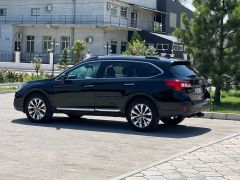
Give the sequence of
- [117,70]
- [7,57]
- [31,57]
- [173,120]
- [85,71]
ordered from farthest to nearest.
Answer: [31,57], [7,57], [173,120], [85,71], [117,70]

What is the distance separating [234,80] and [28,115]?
714cm

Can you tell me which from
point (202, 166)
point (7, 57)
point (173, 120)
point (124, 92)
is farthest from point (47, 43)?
point (202, 166)

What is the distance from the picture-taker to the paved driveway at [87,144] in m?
7.13

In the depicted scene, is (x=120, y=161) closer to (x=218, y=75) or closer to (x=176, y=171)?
(x=176, y=171)

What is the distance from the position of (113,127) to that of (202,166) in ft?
14.2

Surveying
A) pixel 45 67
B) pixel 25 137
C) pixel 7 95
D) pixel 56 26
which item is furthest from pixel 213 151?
pixel 56 26

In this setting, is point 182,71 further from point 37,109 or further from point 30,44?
point 30,44

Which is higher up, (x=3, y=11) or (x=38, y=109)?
(x=3, y=11)

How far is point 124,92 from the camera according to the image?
11.0 metres

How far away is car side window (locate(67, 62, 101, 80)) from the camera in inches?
456

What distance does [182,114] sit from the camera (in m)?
10.5

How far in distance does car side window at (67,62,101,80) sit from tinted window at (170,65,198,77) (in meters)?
1.82

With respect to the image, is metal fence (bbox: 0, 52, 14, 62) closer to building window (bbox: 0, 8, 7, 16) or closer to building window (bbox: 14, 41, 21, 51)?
building window (bbox: 14, 41, 21, 51)

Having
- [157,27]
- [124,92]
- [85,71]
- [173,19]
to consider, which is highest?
[173,19]
